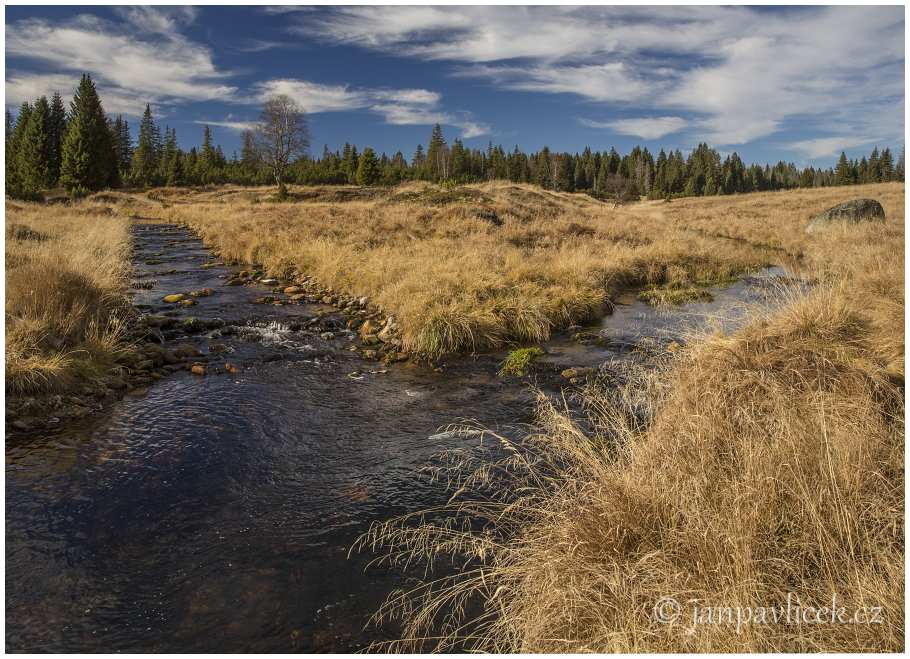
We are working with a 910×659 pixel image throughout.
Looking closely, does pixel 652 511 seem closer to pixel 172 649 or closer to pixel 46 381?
pixel 172 649

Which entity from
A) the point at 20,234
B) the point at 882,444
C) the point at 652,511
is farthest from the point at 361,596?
the point at 20,234

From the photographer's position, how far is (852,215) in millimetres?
24938

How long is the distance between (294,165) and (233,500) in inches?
3898

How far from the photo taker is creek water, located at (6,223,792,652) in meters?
3.78

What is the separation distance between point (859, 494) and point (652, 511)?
124cm

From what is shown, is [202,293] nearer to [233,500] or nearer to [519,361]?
[519,361]

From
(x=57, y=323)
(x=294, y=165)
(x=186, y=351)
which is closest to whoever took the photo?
(x=57, y=323)

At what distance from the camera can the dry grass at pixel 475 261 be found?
10945 mm

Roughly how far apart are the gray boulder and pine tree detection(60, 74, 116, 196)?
59949 millimetres

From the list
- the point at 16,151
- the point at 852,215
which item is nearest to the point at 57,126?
the point at 16,151

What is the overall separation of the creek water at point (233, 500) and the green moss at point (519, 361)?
0.30 meters

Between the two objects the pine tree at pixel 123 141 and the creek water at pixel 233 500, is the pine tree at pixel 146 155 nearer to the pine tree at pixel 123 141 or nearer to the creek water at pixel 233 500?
the pine tree at pixel 123 141

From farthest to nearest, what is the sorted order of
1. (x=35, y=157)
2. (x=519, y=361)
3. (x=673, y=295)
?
(x=35, y=157) < (x=673, y=295) < (x=519, y=361)

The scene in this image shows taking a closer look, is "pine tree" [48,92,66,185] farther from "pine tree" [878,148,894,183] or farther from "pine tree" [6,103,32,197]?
"pine tree" [878,148,894,183]
